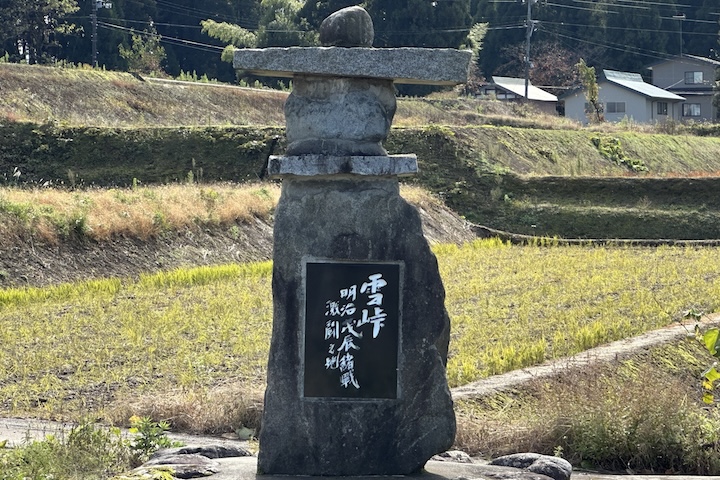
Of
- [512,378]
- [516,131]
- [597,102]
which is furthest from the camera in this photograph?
[597,102]

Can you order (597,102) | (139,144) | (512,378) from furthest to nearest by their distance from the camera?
(597,102) < (139,144) < (512,378)

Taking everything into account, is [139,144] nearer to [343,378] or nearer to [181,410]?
[181,410]

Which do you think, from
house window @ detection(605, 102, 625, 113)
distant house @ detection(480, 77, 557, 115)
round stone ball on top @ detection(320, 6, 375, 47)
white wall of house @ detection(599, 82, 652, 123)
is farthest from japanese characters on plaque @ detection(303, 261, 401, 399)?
house window @ detection(605, 102, 625, 113)

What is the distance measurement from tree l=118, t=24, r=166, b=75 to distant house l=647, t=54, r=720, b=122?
2774 centimetres

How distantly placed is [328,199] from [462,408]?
246 centimetres

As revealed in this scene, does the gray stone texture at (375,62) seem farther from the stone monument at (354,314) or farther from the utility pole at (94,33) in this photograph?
the utility pole at (94,33)

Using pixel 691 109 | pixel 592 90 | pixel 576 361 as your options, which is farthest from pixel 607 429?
pixel 691 109

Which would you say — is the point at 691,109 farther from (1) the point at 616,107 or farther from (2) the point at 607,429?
(2) the point at 607,429

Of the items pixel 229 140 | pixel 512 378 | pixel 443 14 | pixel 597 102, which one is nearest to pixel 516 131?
pixel 229 140

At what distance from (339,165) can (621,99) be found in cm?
5114

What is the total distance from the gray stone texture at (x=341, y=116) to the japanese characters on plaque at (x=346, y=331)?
750mm

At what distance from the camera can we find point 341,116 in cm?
700

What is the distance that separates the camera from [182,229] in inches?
727

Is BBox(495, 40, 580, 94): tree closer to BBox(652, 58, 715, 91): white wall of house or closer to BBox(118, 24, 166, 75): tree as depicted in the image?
BBox(652, 58, 715, 91): white wall of house
